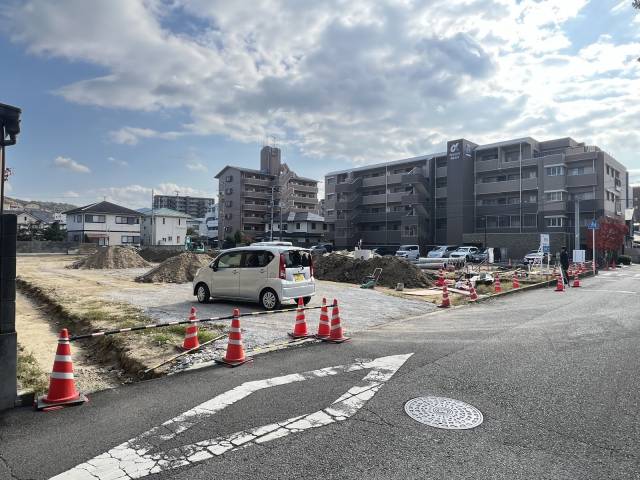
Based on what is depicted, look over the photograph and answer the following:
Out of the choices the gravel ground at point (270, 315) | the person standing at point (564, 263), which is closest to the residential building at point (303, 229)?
the person standing at point (564, 263)

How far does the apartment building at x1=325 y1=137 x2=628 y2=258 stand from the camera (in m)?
47.5

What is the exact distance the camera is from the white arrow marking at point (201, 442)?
324 centimetres

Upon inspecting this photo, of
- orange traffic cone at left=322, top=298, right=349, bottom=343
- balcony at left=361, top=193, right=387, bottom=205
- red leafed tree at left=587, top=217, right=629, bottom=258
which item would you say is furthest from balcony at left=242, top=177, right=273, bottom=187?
orange traffic cone at left=322, top=298, right=349, bottom=343

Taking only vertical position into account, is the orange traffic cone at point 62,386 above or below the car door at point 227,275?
below

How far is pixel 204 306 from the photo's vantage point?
11.8 metres

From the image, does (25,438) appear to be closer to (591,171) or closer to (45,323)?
(45,323)

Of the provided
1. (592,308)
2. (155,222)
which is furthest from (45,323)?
(155,222)

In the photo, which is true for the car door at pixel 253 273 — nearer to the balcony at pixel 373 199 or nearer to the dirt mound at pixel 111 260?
the dirt mound at pixel 111 260

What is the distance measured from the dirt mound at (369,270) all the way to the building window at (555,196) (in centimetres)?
3449

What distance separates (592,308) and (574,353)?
664 centimetres

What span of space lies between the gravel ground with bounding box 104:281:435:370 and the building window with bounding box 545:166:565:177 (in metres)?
41.4

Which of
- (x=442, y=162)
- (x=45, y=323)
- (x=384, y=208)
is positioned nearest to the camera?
(x=45, y=323)

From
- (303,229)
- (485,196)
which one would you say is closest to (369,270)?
(485,196)

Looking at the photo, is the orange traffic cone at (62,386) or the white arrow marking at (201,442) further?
the orange traffic cone at (62,386)
